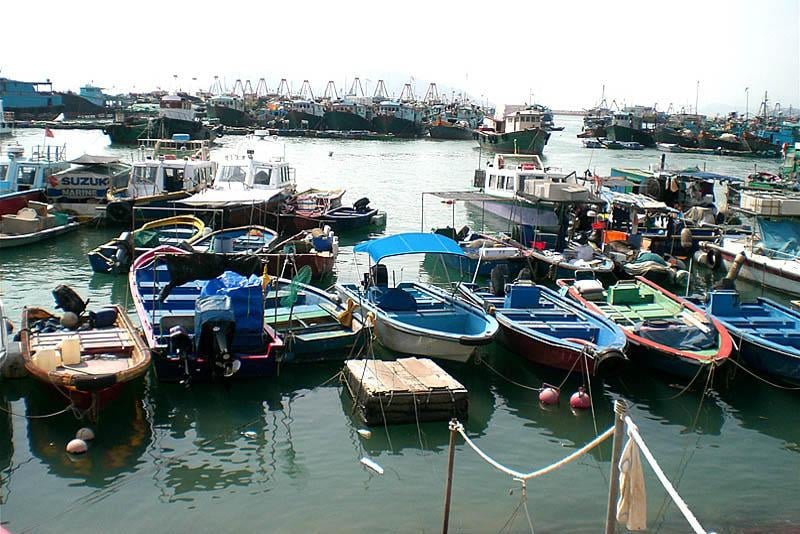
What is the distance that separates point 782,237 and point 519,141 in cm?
5520

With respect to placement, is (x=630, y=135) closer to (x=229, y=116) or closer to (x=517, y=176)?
(x=229, y=116)

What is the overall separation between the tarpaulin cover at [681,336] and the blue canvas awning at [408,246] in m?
4.35

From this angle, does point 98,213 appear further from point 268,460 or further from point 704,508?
point 704,508

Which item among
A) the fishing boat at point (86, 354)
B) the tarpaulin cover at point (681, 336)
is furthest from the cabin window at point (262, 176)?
the tarpaulin cover at point (681, 336)

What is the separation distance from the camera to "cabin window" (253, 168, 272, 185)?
32156mm

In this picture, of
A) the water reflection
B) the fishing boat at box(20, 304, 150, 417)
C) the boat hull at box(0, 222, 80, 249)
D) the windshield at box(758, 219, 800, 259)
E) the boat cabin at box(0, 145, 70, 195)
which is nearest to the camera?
the water reflection

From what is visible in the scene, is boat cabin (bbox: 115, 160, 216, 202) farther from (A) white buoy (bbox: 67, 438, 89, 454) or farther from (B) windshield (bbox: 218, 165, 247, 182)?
(A) white buoy (bbox: 67, 438, 89, 454)

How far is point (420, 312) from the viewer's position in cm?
1723

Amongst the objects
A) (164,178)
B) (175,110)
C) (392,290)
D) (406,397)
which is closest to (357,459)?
(406,397)

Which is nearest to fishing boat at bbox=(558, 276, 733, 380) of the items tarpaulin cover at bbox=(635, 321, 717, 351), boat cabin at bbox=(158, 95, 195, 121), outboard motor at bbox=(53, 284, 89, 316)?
tarpaulin cover at bbox=(635, 321, 717, 351)

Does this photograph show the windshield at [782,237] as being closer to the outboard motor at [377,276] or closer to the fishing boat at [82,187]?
the outboard motor at [377,276]

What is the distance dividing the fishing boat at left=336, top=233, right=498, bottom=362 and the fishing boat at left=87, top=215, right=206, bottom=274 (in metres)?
8.33

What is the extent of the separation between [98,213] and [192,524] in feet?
77.1

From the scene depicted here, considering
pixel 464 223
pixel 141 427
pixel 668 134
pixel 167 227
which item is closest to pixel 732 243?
pixel 464 223
